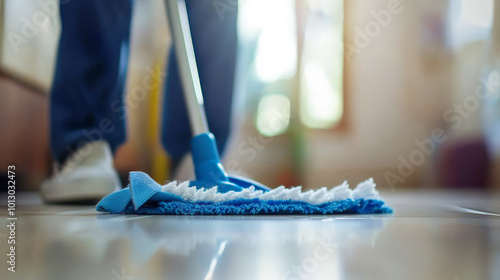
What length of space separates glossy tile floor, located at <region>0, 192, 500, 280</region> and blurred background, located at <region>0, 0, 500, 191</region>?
187 centimetres

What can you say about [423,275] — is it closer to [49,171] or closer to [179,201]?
[179,201]

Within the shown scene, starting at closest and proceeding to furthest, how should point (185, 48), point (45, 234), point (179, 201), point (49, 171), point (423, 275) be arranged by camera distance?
point (423, 275) < point (45, 234) < point (179, 201) < point (185, 48) < point (49, 171)

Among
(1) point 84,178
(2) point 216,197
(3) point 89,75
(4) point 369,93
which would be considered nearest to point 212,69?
(3) point 89,75

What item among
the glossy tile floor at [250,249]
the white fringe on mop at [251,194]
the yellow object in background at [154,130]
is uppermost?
Answer: the yellow object in background at [154,130]

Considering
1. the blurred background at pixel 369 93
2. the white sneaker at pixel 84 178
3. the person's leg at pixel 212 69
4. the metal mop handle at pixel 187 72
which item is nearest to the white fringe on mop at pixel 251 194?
the metal mop handle at pixel 187 72

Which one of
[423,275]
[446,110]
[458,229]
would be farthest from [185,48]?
[446,110]

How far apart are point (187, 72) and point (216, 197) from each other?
282mm

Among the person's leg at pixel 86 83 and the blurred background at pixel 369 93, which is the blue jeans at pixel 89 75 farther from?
the blurred background at pixel 369 93

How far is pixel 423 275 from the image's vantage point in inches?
11.0

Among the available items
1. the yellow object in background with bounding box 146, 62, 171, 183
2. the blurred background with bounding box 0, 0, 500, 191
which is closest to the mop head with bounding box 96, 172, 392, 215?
the yellow object in background with bounding box 146, 62, 171, 183

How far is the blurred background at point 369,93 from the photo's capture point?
2.46 m

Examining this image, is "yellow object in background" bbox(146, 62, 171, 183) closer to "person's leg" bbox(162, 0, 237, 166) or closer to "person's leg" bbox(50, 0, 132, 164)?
"person's leg" bbox(162, 0, 237, 166)

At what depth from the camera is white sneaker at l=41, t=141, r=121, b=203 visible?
0.95 meters

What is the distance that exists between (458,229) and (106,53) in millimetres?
810
